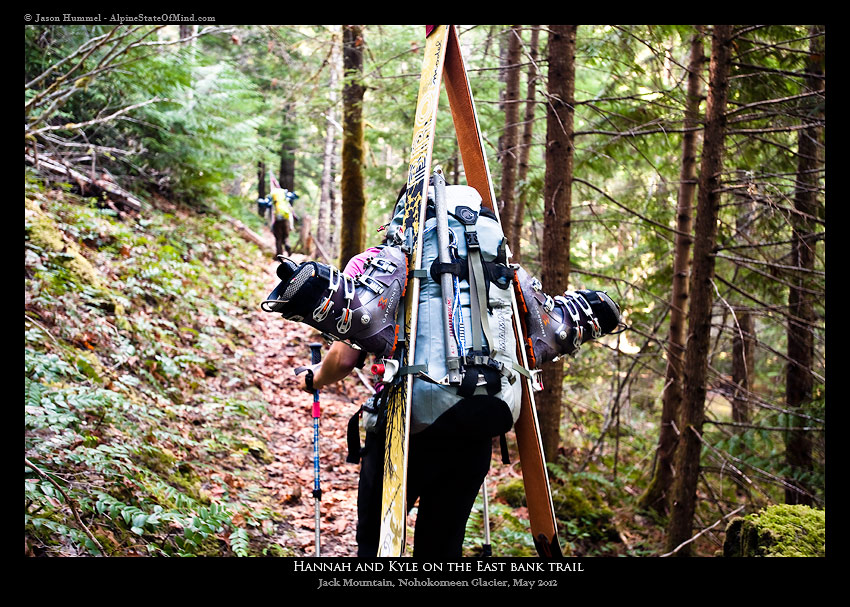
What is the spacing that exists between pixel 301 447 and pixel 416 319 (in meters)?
4.46

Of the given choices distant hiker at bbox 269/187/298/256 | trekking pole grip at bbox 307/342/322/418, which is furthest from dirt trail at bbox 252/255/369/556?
distant hiker at bbox 269/187/298/256

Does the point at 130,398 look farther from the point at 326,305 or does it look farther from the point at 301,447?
the point at 326,305

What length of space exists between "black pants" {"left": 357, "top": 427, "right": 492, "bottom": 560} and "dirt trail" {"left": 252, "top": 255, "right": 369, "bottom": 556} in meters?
1.97

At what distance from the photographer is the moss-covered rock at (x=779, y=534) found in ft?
11.2

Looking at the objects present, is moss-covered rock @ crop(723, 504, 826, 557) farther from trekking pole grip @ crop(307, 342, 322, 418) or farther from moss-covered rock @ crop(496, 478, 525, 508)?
trekking pole grip @ crop(307, 342, 322, 418)

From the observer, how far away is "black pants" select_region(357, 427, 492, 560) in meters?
2.80

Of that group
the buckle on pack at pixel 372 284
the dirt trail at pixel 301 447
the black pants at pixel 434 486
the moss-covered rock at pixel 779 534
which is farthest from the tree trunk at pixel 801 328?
the buckle on pack at pixel 372 284

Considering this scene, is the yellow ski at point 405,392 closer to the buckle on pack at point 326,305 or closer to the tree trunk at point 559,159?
the buckle on pack at point 326,305

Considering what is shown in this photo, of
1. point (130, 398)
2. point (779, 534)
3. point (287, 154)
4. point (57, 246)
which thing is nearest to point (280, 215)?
point (287, 154)

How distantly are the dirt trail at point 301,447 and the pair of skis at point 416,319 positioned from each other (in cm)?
225

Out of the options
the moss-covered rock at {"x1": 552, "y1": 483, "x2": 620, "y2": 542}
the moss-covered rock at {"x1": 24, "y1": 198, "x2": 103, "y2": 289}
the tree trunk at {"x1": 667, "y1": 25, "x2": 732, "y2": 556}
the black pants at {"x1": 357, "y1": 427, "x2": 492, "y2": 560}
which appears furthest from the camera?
the moss-covered rock at {"x1": 24, "y1": 198, "x2": 103, "y2": 289}

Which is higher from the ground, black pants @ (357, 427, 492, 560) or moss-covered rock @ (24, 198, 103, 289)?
moss-covered rock @ (24, 198, 103, 289)
